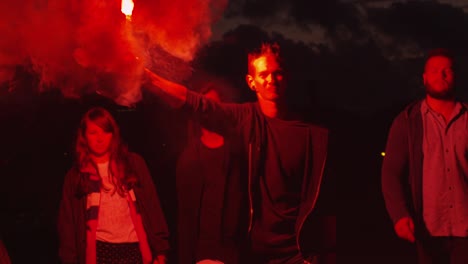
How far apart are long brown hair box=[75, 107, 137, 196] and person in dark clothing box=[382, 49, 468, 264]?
2.18 meters

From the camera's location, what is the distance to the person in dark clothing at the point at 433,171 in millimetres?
6539

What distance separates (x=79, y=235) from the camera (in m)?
6.41

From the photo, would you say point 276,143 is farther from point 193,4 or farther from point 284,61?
point 193,4

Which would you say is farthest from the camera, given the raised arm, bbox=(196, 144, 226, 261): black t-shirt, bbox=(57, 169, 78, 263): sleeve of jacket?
bbox=(196, 144, 226, 261): black t-shirt

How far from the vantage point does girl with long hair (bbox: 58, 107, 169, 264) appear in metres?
6.42

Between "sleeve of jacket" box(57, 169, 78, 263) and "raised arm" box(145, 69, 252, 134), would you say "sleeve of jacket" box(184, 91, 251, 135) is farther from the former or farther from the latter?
"sleeve of jacket" box(57, 169, 78, 263)

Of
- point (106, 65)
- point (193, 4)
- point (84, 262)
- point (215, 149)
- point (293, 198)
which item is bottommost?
point (84, 262)

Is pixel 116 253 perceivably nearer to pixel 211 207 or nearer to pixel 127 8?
pixel 211 207

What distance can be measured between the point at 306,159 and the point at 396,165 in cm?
81

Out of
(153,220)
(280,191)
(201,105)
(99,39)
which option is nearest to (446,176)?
(280,191)

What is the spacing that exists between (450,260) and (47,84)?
3812mm

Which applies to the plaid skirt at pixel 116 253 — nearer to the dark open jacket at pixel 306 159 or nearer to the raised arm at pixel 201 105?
the dark open jacket at pixel 306 159

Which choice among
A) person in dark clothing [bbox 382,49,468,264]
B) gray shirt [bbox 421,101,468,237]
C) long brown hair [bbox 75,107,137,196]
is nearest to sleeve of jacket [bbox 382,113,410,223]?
person in dark clothing [bbox 382,49,468,264]

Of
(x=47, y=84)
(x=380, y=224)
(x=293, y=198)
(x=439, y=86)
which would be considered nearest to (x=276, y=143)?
(x=293, y=198)
